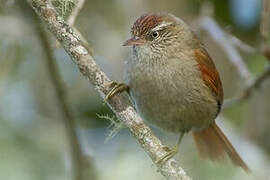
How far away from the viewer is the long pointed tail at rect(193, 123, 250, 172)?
4.87 metres

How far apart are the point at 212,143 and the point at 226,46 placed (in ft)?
3.71

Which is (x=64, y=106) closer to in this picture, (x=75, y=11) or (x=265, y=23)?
(x=75, y=11)

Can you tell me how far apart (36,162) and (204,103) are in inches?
87.1

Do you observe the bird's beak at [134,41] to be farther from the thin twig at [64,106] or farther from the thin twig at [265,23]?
the thin twig at [265,23]

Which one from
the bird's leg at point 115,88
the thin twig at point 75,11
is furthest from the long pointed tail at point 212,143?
the thin twig at point 75,11

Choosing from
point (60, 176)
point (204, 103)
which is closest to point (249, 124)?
point (204, 103)

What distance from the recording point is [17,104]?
5840 mm

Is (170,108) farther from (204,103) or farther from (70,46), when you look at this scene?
(70,46)

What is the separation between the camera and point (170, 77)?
387cm

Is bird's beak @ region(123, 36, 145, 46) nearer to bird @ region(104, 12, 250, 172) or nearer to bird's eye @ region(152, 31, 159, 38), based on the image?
bird @ region(104, 12, 250, 172)

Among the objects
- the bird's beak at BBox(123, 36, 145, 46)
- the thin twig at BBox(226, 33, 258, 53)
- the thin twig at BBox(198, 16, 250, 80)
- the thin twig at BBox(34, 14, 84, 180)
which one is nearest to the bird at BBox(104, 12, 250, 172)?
the bird's beak at BBox(123, 36, 145, 46)

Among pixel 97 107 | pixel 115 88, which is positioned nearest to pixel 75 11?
pixel 115 88

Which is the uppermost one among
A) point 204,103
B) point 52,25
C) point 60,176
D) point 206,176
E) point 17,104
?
point 17,104

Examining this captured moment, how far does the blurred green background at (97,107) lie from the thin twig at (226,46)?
253 mm
